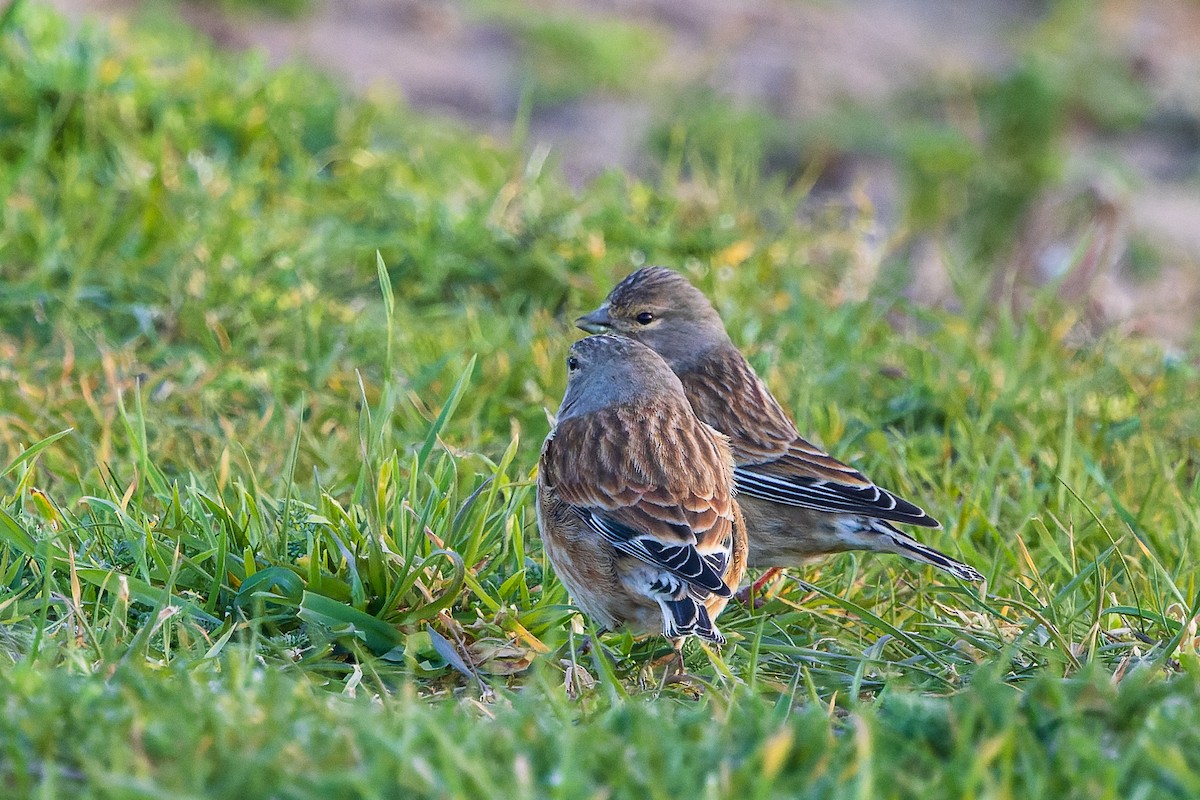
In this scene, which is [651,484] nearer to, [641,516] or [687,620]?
[641,516]

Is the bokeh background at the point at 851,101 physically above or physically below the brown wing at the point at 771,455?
below

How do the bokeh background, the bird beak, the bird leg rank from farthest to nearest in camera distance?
the bokeh background
the bird beak
the bird leg

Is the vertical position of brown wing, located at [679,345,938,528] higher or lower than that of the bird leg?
higher

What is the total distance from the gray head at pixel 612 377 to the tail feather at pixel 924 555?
727 mm

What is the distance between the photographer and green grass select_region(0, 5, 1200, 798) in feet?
9.43

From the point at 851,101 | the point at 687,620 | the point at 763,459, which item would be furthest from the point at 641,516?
the point at 851,101

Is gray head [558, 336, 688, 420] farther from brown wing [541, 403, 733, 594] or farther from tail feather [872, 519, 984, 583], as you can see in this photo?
tail feather [872, 519, 984, 583]

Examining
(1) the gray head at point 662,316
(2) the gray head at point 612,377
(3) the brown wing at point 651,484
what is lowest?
(1) the gray head at point 662,316

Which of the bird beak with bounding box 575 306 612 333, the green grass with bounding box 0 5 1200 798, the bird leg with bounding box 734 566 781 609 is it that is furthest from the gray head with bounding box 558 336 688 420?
the bird beak with bounding box 575 306 612 333

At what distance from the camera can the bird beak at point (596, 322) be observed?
602cm

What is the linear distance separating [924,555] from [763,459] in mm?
835

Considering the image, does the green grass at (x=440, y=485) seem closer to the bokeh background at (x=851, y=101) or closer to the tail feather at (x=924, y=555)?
the tail feather at (x=924, y=555)

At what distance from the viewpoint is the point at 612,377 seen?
4.68 metres

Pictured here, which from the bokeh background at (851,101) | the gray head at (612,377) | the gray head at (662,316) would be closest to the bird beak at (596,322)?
the gray head at (662,316)
